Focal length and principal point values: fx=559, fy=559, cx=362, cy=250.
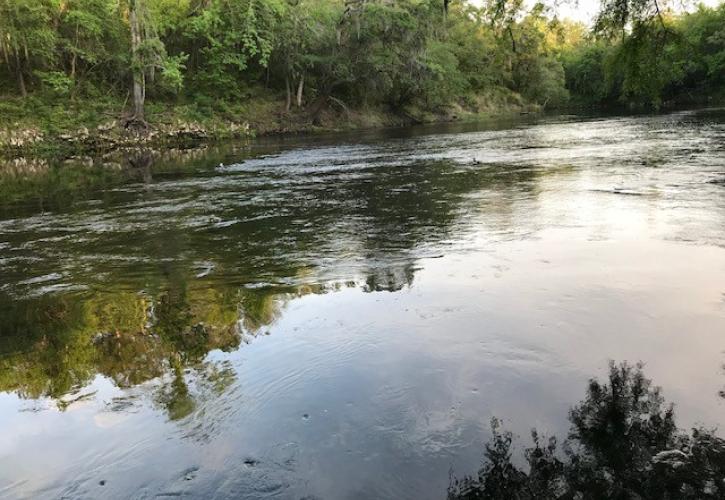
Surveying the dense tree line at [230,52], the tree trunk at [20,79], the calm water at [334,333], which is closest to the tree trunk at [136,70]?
the dense tree line at [230,52]

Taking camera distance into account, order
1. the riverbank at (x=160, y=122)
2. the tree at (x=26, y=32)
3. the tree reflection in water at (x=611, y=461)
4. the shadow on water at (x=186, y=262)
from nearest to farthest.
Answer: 1. the tree reflection in water at (x=611, y=461)
2. the shadow on water at (x=186, y=262)
3. the riverbank at (x=160, y=122)
4. the tree at (x=26, y=32)

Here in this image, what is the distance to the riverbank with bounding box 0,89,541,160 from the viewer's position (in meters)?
31.0

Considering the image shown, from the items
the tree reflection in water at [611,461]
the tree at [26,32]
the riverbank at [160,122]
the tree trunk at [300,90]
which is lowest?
the tree reflection in water at [611,461]

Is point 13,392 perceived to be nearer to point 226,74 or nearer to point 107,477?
point 107,477

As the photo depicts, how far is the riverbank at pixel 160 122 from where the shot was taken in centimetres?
3097

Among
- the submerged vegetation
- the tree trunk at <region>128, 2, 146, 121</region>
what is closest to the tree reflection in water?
the submerged vegetation

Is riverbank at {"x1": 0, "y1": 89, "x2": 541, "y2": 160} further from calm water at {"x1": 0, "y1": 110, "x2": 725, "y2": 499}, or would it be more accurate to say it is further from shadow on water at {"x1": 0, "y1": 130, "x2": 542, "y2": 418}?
calm water at {"x1": 0, "y1": 110, "x2": 725, "y2": 499}

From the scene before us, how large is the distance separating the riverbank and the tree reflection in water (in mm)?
30958

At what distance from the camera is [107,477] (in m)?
3.67

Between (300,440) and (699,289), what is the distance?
16.0ft

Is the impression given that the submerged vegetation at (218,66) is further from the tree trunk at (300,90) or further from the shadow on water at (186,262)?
the shadow on water at (186,262)

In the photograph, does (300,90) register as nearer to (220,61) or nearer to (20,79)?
(220,61)

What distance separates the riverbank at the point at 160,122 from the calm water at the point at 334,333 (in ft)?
72.0

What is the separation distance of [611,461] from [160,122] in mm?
36896
